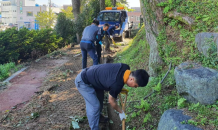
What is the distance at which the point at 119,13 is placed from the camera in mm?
13336

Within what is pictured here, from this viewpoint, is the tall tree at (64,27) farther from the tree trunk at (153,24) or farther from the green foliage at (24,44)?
the tree trunk at (153,24)

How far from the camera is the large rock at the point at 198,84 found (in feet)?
10.6

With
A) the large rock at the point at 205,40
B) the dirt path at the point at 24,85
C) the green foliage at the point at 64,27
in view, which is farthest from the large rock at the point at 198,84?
the green foliage at the point at 64,27

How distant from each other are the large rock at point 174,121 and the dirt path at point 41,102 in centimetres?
167

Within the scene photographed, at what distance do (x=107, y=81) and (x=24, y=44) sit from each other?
10543mm

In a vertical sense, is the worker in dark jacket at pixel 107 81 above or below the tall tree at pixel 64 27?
below

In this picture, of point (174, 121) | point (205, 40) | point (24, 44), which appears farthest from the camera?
point (24, 44)

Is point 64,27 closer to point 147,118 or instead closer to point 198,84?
point 147,118

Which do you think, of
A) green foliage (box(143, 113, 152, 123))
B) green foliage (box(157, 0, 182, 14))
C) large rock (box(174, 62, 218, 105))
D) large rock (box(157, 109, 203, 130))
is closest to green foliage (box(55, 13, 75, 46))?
green foliage (box(157, 0, 182, 14))

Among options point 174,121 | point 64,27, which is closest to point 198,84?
point 174,121

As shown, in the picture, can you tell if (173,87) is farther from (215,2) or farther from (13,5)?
(13,5)

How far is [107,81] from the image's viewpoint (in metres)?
3.01

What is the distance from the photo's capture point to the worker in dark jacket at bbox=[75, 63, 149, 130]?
A: 284 cm

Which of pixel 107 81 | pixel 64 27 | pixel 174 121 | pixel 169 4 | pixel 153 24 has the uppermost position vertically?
pixel 64 27
